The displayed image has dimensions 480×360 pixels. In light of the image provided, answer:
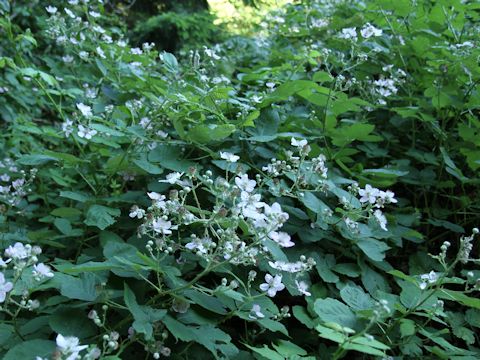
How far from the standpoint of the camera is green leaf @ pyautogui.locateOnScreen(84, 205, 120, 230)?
1.63m

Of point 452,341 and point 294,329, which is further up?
point 294,329

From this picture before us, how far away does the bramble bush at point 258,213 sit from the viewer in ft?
4.19

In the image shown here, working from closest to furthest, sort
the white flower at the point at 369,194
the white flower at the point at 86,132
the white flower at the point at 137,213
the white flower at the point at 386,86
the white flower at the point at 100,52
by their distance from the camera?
the white flower at the point at 137,213, the white flower at the point at 369,194, the white flower at the point at 86,132, the white flower at the point at 386,86, the white flower at the point at 100,52

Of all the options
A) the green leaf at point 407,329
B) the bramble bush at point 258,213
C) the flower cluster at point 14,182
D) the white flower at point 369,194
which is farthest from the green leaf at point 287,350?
the flower cluster at point 14,182

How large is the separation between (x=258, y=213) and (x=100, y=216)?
2.17 ft

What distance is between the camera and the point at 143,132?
1.84 m

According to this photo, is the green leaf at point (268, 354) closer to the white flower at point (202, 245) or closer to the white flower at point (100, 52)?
the white flower at point (202, 245)

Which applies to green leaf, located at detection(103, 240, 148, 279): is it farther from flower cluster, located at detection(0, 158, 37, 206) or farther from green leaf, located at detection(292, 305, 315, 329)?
flower cluster, located at detection(0, 158, 37, 206)

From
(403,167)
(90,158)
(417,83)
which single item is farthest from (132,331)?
(417,83)

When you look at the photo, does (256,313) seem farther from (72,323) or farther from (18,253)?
(18,253)

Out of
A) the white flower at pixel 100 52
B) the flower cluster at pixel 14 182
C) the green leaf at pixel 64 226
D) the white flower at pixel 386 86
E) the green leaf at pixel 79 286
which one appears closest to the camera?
the green leaf at pixel 79 286

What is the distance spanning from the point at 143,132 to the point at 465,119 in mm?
A: 1538

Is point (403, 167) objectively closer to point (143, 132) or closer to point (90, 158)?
point (143, 132)

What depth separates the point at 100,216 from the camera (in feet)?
5.47
